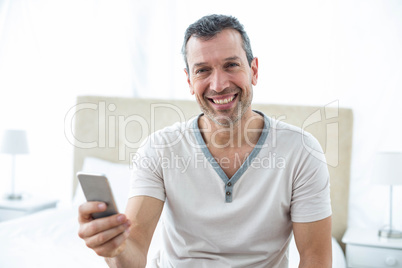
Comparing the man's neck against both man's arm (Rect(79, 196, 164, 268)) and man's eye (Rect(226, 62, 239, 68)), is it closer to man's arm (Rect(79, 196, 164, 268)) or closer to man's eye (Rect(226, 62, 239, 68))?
man's eye (Rect(226, 62, 239, 68))

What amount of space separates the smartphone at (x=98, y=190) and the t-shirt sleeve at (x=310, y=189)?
66 centimetres

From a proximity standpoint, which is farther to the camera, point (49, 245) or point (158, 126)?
point (158, 126)

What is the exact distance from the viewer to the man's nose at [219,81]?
1427 mm

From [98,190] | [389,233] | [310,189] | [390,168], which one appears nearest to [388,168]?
[390,168]

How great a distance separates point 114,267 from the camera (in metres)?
1.18

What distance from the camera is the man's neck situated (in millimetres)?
1493

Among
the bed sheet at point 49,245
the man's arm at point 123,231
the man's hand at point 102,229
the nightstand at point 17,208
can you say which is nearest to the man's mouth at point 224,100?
the man's arm at point 123,231

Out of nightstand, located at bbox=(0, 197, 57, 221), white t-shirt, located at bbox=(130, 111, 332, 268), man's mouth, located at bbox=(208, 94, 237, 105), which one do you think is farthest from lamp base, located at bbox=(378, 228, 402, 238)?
nightstand, located at bbox=(0, 197, 57, 221)

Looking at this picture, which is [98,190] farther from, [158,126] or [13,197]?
[13,197]

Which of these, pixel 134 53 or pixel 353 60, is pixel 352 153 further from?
pixel 134 53

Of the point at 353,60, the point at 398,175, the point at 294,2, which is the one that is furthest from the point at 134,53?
the point at 398,175

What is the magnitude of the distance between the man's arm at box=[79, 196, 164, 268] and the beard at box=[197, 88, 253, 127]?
1.21 ft

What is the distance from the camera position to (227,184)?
1.39m

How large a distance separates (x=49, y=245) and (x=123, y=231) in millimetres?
1275
